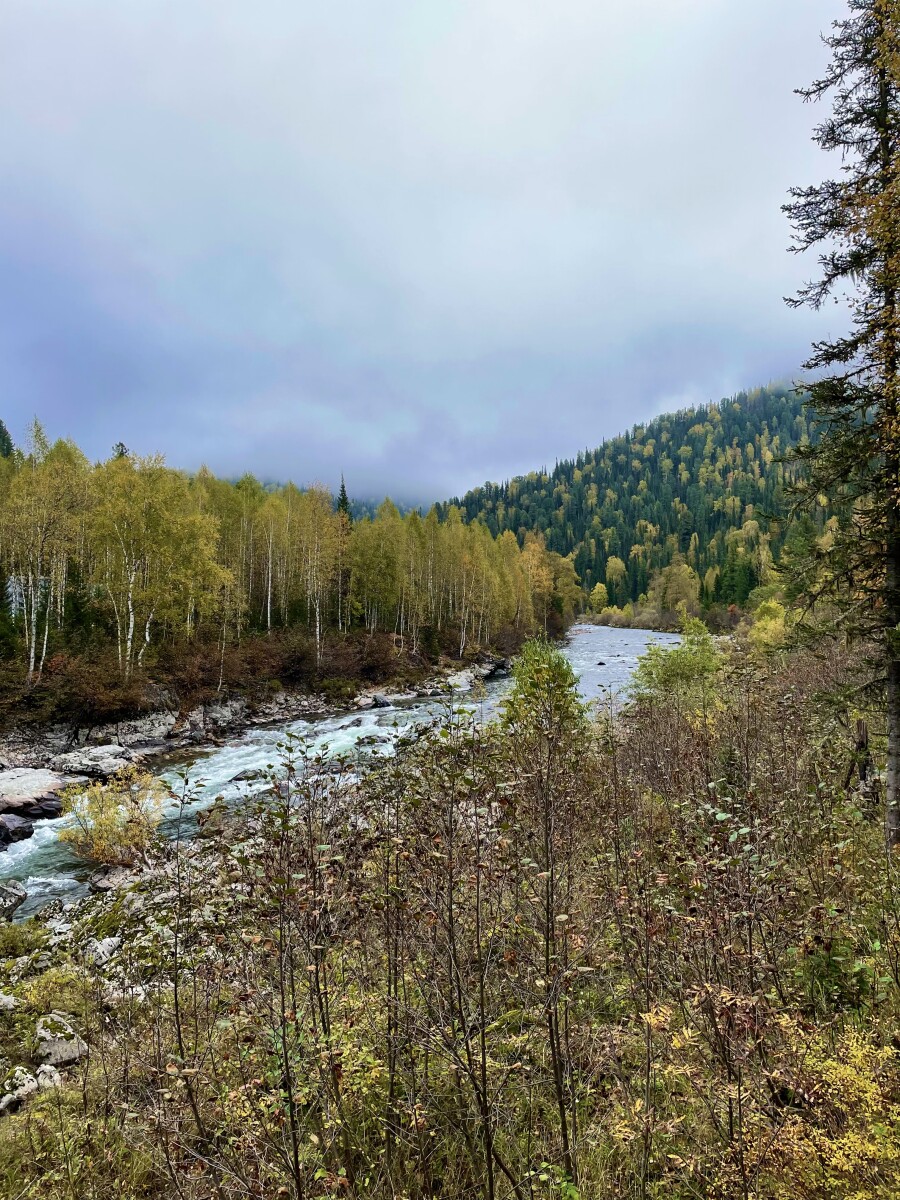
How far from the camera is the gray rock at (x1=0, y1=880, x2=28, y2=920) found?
344 inches

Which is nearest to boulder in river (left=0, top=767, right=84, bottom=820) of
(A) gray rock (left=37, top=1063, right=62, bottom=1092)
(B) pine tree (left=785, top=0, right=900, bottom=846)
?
(A) gray rock (left=37, top=1063, right=62, bottom=1092)

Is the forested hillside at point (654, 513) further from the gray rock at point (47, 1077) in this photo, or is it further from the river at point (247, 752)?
the gray rock at point (47, 1077)

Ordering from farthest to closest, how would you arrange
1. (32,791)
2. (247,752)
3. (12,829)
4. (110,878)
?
(247,752) → (32,791) → (12,829) → (110,878)

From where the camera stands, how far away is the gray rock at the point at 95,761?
1650cm

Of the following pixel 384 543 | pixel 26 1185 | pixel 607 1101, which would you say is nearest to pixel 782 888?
pixel 607 1101

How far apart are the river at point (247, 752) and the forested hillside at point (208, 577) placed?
5.61m

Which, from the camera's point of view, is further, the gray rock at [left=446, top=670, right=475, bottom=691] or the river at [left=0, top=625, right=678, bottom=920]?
the gray rock at [left=446, top=670, right=475, bottom=691]

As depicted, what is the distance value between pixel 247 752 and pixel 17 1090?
14.3 m

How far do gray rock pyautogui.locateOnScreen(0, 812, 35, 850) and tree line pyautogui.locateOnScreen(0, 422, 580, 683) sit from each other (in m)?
10.2

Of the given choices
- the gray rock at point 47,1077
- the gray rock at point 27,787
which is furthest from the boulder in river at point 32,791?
the gray rock at point 47,1077

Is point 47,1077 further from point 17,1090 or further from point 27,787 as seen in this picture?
point 27,787

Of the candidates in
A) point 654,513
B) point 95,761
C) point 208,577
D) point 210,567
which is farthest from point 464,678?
point 654,513

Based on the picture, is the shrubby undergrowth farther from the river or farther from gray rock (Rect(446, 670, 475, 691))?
gray rock (Rect(446, 670, 475, 691))

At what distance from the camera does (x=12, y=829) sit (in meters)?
12.0
